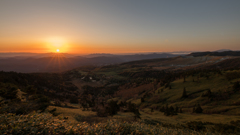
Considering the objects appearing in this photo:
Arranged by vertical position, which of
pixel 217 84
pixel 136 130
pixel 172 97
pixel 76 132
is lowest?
pixel 172 97

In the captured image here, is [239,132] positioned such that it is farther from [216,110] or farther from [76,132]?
[76,132]

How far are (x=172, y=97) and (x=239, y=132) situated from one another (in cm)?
1667

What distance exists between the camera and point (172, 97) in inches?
1054

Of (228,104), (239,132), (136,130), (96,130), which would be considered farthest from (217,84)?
(96,130)

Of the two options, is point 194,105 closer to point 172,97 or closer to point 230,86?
point 172,97

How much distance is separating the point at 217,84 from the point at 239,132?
1846 cm

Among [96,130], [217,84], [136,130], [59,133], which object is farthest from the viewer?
[217,84]

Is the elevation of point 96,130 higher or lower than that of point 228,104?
higher

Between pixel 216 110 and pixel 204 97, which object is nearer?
pixel 216 110

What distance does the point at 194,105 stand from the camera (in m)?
20.9

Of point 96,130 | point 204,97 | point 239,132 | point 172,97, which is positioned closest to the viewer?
point 96,130

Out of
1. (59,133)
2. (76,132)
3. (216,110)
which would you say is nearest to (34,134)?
(59,133)

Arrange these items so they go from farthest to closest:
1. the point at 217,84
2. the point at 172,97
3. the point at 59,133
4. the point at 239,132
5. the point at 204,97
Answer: the point at 172,97, the point at 217,84, the point at 204,97, the point at 239,132, the point at 59,133

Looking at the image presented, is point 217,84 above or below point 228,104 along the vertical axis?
above
